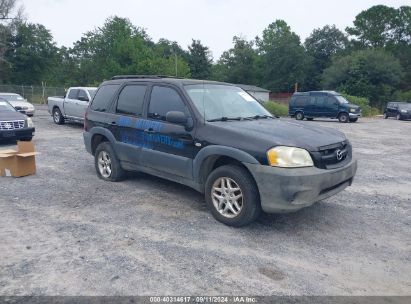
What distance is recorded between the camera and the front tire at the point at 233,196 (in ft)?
14.5

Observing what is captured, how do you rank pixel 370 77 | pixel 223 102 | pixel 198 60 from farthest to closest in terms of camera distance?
1. pixel 198 60
2. pixel 370 77
3. pixel 223 102

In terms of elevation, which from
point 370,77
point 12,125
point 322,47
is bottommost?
point 12,125

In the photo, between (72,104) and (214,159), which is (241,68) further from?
(214,159)

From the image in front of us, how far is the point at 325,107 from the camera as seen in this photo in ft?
77.9

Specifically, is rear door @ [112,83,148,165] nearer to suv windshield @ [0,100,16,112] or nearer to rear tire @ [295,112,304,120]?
suv windshield @ [0,100,16,112]

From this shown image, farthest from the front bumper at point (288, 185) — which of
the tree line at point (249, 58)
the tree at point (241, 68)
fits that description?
the tree at point (241, 68)

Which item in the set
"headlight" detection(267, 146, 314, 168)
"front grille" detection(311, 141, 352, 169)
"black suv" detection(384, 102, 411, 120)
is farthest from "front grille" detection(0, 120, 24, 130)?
"black suv" detection(384, 102, 411, 120)

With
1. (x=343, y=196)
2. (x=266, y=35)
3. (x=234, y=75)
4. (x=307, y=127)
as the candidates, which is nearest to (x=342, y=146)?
(x=307, y=127)

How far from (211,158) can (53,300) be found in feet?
8.27

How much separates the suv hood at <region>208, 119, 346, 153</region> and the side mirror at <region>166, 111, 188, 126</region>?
1.22ft

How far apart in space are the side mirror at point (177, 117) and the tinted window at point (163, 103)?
22 centimetres

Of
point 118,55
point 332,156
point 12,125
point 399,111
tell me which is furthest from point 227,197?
point 118,55

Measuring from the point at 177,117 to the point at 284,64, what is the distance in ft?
197

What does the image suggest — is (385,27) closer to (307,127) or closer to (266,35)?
(266,35)
